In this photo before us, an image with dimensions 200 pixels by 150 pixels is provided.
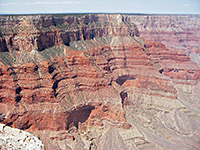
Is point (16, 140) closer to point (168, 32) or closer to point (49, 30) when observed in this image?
point (49, 30)

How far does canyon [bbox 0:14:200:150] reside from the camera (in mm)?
43750

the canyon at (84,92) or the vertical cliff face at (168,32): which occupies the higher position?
the vertical cliff face at (168,32)

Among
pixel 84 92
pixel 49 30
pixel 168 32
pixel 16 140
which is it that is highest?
pixel 49 30

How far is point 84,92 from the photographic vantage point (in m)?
52.3

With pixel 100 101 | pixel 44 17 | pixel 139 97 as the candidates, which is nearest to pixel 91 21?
pixel 44 17

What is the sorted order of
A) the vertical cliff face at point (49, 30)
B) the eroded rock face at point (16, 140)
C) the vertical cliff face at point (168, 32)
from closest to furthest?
1. the eroded rock face at point (16, 140)
2. the vertical cliff face at point (49, 30)
3. the vertical cliff face at point (168, 32)

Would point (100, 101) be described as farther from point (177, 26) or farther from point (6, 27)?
point (177, 26)

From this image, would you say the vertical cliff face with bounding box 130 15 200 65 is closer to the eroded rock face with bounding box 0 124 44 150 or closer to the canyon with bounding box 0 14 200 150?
the canyon with bounding box 0 14 200 150

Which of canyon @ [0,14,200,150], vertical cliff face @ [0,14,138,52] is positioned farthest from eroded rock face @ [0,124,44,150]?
vertical cliff face @ [0,14,138,52]

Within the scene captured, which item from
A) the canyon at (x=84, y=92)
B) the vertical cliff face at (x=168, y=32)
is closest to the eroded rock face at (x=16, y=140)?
the canyon at (x=84, y=92)

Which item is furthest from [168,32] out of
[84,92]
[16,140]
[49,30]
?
[16,140]

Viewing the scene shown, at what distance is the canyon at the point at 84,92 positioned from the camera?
43.8 meters

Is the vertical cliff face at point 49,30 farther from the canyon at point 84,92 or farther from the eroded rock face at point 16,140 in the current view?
the eroded rock face at point 16,140

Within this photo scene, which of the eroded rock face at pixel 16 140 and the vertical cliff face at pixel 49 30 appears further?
the vertical cliff face at pixel 49 30
